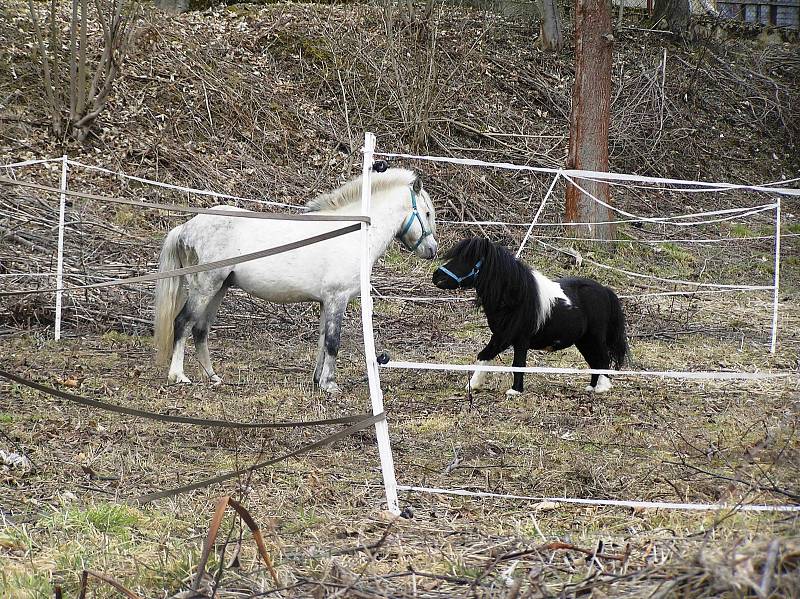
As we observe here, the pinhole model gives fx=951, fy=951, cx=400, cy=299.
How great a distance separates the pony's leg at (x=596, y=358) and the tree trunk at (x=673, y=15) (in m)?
14.0

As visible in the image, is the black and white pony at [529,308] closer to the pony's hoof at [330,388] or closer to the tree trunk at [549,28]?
the pony's hoof at [330,388]

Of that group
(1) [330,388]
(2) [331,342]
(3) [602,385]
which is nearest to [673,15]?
(3) [602,385]

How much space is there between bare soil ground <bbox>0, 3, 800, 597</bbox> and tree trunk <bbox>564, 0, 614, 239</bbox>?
519 mm

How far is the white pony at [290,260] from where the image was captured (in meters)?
7.16

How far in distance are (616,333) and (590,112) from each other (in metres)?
6.26

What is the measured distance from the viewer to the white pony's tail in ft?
24.4

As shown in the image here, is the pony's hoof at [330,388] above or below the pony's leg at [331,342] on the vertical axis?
below

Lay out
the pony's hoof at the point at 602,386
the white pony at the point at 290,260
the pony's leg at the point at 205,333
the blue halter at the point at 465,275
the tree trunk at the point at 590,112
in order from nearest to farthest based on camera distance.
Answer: the blue halter at the point at 465,275
the white pony at the point at 290,260
the pony's hoof at the point at 602,386
the pony's leg at the point at 205,333
the tree trunk at the point at 590,112

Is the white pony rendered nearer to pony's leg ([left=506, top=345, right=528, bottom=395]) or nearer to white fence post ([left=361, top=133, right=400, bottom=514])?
pony's leg ([left=506, top=345, right=528, bottom=395])

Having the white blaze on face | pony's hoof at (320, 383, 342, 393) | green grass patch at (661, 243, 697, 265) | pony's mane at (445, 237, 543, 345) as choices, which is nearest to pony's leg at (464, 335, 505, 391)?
pony's mane at (445, 237, 543, 345)

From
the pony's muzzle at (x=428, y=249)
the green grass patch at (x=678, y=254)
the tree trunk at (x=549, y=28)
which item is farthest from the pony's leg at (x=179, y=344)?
the tree trunk at (x=549, y=28)

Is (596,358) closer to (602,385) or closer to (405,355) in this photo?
(602,385)

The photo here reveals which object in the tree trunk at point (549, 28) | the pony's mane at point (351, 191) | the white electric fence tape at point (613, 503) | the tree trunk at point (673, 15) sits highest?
the tree trunk at point (673, 15)

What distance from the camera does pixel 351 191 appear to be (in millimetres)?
7301
